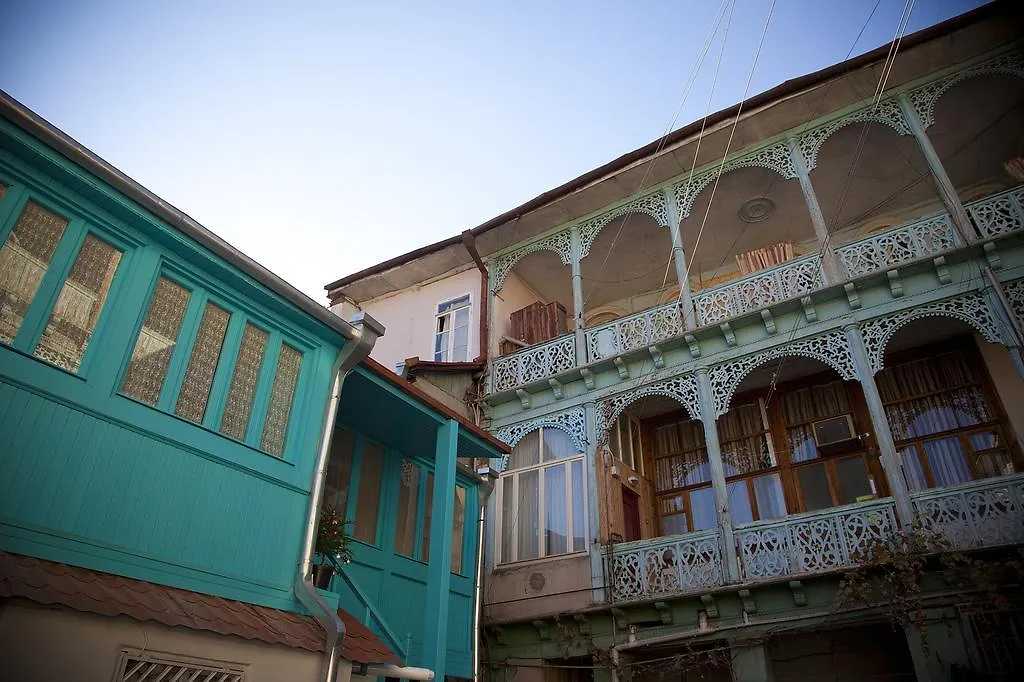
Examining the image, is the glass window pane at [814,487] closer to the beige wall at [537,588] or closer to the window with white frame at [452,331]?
the beige wall at [537,588]

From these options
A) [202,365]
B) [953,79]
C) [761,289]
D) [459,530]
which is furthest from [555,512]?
[953,79]

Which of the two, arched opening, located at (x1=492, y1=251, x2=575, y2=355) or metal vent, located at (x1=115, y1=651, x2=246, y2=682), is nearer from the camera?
metal vent, located at (x1=115, y1=651, x2=246, y2=682)

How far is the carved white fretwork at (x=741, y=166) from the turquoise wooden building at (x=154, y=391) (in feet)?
27.2

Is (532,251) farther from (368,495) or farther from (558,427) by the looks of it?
(368,495)

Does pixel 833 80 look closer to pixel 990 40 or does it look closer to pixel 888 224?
pixel 990 40

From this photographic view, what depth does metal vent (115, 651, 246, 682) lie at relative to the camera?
15.8 ft

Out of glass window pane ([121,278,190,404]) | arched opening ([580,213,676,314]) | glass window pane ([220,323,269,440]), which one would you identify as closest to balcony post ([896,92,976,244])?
arched opening ([580,213,676,314])

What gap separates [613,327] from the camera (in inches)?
541

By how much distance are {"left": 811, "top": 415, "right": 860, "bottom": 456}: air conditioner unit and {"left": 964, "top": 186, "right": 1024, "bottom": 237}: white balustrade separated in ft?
13.4

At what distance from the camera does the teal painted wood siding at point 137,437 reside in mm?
5020

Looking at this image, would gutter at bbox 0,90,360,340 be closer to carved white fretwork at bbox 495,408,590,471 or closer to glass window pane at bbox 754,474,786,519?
carved white fretwork at bbox 495,408,590,471

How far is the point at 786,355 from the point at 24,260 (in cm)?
1051

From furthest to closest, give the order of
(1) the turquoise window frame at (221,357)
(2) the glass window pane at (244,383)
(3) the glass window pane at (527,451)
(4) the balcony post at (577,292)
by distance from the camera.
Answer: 1. (4) the balcony post at (577,292)
2. (3) the glass window pane at (527,451)
3. (2) the glass window pane at (244,383)
4. (1) the turquoise window frame at (221,357)

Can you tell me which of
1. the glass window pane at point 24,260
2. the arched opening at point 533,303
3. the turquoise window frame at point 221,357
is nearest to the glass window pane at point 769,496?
the arched opening at point 533,303
